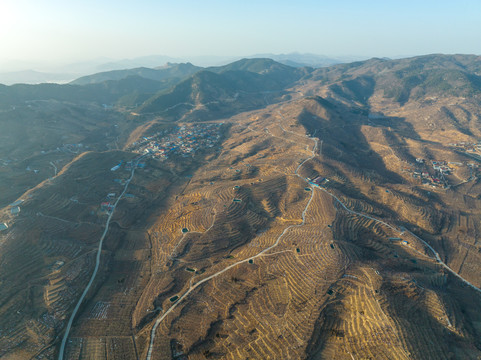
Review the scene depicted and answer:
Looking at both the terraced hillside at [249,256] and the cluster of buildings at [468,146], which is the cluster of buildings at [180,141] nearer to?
the terraced hillside at [249,256]

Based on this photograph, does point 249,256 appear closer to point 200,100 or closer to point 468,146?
point 468,146

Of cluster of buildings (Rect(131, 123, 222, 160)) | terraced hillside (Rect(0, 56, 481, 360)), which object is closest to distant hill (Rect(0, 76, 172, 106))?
cluster of buildings (Rect(131, 123, 222, 160))

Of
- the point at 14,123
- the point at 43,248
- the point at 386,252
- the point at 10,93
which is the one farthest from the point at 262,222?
the point at 10,93

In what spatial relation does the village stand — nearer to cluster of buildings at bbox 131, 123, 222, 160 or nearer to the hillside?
cluster of buildings at bbox 131, 123, 222, 160

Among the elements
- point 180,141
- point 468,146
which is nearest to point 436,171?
point 468,146

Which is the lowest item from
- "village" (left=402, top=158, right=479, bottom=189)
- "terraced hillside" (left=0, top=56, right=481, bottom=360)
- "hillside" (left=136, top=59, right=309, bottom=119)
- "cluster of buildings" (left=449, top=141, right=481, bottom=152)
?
"terraced hillside" (left=0, top=56, right=481, bottom=360)

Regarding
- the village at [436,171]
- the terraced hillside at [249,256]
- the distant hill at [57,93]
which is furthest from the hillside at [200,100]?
the village at [436,171]

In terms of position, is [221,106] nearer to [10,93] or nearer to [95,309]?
[10,93]
